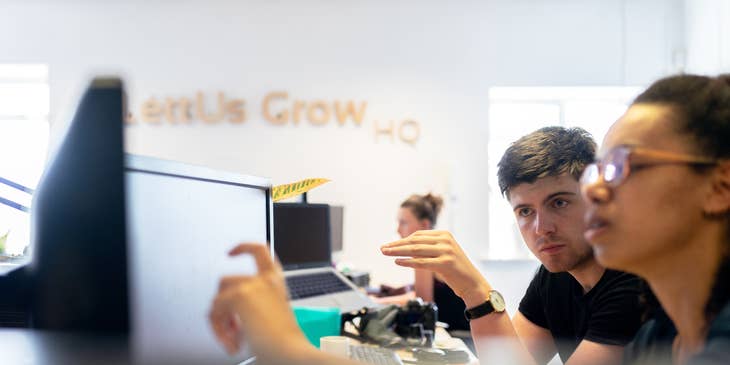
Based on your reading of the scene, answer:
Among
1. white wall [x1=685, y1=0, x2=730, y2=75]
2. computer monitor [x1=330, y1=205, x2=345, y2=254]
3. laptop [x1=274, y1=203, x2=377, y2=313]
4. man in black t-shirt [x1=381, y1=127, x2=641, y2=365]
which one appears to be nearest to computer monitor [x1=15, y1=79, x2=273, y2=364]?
man in black t-shirt [x1=381, y1=127, x2=641, y2=365]

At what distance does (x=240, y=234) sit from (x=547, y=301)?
0.73m

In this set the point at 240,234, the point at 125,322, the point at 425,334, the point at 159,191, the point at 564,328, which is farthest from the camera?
the point at 425,334

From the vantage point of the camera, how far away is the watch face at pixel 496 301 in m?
1.00

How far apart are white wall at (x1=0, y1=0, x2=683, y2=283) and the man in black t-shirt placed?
202cm

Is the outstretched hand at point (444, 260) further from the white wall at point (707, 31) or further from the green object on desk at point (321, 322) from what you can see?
the white wall at point (707, 31)

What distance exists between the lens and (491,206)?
3588 millimetres

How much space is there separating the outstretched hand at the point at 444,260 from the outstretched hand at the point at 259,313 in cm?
27

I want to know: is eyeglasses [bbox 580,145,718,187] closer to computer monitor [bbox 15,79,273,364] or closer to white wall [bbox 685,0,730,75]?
computer monitor [bbox 15,79,273,364]

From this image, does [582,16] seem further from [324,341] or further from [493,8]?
[324,341]

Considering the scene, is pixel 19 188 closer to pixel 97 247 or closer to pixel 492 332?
pixel 97 247

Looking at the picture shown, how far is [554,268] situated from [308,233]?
884 millimetres

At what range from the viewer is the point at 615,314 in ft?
3.18

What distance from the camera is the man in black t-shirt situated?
2.88 feet

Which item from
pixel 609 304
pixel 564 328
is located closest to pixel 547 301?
pixel 564 328
